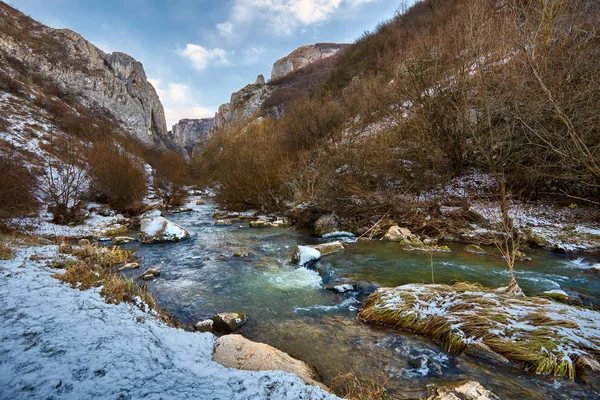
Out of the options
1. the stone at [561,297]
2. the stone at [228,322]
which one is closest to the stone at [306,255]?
the stone at [228,322]

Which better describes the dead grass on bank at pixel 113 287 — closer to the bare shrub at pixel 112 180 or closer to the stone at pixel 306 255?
the stone at pixel 306 255

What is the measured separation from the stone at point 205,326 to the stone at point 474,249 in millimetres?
8444

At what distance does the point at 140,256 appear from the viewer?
32.0ft

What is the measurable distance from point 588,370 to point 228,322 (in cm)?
533

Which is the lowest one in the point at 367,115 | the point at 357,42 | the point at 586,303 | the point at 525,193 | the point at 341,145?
the point at 586,303

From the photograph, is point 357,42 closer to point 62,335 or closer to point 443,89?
point 443,89

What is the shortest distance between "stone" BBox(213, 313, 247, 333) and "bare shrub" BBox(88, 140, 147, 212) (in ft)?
48.8

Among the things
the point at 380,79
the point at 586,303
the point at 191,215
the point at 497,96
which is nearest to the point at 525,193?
the point at 497,96

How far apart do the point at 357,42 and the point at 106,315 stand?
141ft

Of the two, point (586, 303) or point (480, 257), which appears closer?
point (586, 303)

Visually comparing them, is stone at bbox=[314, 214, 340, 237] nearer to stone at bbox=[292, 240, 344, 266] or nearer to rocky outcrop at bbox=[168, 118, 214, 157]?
stone at bbox=[292, 240, 344, 266]

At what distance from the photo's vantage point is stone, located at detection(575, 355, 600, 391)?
3331mm

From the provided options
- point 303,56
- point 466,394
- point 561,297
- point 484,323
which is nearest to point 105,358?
point 466,394

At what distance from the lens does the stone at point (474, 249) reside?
29.8 feet
